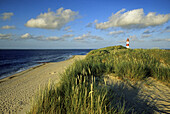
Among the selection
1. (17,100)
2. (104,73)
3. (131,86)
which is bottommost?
(17,100)

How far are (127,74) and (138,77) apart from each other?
20.9 inches

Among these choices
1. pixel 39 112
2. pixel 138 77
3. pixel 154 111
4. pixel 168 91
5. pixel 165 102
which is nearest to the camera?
pixel 39 112

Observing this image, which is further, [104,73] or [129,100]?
[104,73]

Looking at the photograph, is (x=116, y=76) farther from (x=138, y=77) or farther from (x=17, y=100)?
(x=17, y=100)

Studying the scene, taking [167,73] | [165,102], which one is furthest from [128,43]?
[165,102]

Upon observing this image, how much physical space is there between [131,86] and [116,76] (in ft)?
2.78

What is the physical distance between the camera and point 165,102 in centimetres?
335

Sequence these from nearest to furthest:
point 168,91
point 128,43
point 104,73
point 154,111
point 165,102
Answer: point 154,111
point 165,102
point 168,91
point 104,73
point 128,43

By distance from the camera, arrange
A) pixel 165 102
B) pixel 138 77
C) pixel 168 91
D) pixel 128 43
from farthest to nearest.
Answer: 1. pixel 128 43
2. pixel 138 77
3. pixel 168 91
4. pixel 165 102

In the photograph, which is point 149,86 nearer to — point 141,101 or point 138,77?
point 138,77

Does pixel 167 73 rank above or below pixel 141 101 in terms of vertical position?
above

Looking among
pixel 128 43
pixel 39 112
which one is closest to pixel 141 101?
pixel 39 112

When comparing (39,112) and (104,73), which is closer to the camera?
(39,112)

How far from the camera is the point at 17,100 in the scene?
17.3 feet
